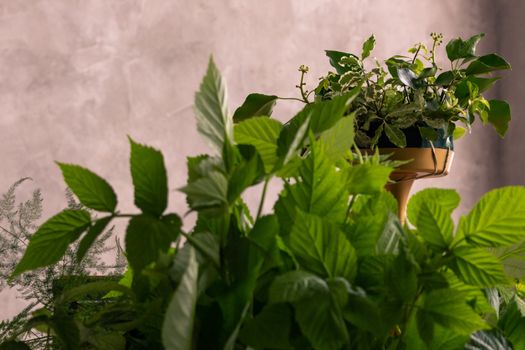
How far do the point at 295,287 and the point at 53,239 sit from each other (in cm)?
7

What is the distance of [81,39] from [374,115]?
5.38 ft

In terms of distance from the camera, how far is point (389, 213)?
0.63ft

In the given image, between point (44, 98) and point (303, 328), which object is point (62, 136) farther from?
point (303, 328)

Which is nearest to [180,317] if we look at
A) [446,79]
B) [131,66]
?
[446,79]

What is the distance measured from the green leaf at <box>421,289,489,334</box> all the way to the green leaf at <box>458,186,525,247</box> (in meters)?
0.02

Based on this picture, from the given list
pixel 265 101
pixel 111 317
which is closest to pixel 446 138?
pixel 265 101

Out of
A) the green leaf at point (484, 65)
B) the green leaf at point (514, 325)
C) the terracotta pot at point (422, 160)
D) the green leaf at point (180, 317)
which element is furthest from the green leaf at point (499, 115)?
the green leaf at point (180, 317)

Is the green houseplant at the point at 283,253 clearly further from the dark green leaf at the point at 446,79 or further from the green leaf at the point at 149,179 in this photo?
the dark green leaf at the point at 446,79

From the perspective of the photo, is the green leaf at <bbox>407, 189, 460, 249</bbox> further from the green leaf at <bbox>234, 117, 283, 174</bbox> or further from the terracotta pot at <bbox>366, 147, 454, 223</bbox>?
the terracotta pot at <bbox>366, 147, 454, 223</bbox>

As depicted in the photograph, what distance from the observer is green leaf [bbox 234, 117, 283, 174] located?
0.21 meters

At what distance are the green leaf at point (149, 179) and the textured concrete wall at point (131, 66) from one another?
2.15 m

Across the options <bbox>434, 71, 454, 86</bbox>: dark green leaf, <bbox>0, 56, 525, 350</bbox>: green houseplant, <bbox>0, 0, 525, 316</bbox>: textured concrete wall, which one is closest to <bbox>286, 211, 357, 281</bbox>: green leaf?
<bbox>0, 56, 525, 350</bbox>: green houseplant

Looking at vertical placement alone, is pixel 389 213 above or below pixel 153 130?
below

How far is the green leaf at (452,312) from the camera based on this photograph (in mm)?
184
